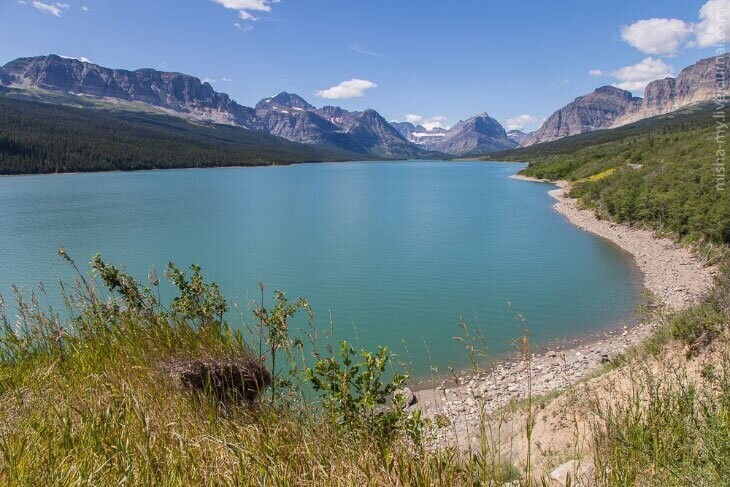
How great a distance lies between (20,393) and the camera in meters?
3.17

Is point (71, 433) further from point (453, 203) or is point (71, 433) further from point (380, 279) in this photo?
point (453, 203)

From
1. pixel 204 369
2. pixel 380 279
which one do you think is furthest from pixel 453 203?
pixel 204 369

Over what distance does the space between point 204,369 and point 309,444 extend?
1877mm

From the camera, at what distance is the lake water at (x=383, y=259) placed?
1741 cm

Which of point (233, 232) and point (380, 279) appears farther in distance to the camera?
point (233, 232)

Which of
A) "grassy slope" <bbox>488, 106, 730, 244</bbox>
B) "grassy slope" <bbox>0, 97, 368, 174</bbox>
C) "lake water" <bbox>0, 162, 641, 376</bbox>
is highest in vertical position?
"grassy slope" <bbox>0, 97, 368, 174</bbox>

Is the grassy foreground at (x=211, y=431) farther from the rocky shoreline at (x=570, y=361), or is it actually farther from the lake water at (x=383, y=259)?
the lake water at (x=383, y=259)

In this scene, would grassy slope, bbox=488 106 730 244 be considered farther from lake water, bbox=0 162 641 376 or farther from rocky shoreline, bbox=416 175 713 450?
lake water, bbox=0 162 641 376

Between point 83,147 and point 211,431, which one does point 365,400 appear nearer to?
point 211,431

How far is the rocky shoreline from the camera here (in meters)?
6.34

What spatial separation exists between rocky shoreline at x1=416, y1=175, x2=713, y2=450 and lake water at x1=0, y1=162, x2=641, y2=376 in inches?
37.7

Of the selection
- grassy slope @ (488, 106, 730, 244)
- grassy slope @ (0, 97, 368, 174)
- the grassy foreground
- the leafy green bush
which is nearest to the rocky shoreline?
the leafy green bush

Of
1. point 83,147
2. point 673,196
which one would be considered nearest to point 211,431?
point 673,196

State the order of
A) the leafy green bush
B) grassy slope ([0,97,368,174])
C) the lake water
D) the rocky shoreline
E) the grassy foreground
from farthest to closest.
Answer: grassy slope ([0,97,368,174]) < the lake water < the rocky shoreline < the leafy green bush < the grassy foreground
